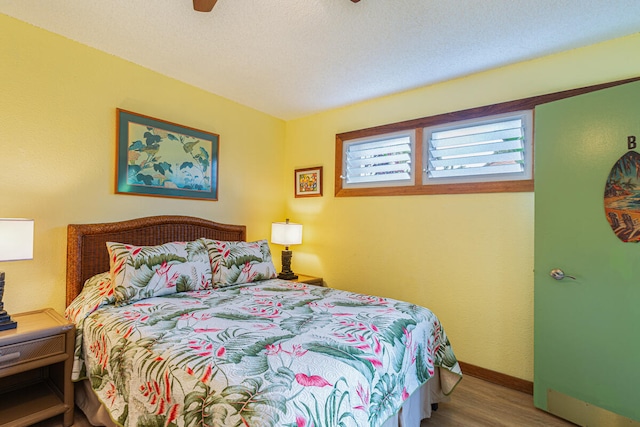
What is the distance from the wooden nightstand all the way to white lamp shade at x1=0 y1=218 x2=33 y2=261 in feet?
1.32

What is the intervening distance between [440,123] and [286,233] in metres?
1.86

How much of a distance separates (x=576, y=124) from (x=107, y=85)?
332cm

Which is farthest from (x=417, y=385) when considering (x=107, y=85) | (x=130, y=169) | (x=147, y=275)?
(x=107, y=85)

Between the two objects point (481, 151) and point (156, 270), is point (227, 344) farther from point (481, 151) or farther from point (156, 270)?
point (481, 151)

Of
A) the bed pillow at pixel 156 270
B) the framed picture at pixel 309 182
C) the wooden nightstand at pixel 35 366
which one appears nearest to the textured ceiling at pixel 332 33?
the framed picture at pixel 309 182

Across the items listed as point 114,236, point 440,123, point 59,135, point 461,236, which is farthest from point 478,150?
point 59,135

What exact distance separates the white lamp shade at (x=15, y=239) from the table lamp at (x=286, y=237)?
2041mm

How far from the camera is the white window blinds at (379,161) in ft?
9.79

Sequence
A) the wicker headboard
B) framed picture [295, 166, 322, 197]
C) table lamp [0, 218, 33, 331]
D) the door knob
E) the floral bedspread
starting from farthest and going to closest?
framed picture [295, 166, 322, 197], the wicker headboard, the door knob, table lamp [0, 218, 33, 331], the floral bedspread

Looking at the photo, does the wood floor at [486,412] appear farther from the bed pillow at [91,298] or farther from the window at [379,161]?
the window at [379,161]

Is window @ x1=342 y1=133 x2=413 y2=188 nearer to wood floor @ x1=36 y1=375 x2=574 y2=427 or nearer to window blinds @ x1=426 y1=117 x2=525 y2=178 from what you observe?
window blinds @ x1=426 y1=117 x2=525 y2=178

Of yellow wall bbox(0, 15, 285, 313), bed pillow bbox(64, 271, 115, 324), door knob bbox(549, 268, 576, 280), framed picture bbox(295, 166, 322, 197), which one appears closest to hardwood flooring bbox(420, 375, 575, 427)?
door knob bbox(549, 268, 576, 280)

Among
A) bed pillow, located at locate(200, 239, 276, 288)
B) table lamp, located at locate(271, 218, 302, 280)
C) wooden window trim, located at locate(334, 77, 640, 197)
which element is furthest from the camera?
table lamp, located at locate(271, 218, 302, 280)

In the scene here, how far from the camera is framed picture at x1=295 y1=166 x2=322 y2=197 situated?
140 inches
